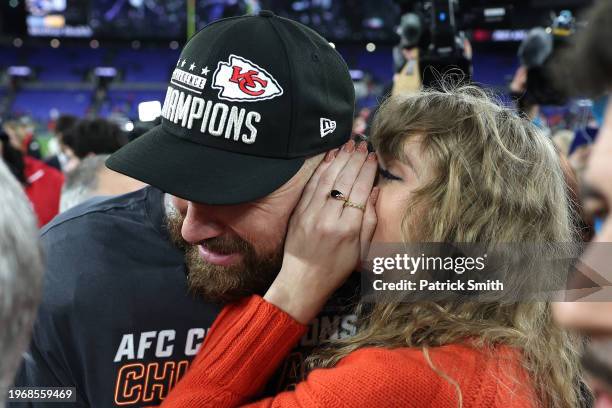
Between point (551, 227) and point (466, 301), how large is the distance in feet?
0.59

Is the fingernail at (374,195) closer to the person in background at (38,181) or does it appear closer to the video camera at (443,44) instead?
the video camera at (443,44)

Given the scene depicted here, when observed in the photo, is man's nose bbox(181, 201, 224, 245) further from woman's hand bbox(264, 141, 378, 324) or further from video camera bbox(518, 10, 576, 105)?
video camera bbox(518, 10, 576, 105)

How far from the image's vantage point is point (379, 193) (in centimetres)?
109

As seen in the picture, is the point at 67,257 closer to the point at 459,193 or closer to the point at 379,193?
the point at 379,193

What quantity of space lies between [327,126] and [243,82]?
16 cm

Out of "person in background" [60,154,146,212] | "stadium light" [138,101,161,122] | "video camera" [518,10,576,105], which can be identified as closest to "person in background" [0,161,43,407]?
"stadium light" [138,101,161,122]

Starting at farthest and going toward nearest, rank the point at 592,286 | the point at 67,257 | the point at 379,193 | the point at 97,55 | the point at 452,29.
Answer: the point at 97,55
the point at 452,29
the point at 67,257
the point at 379,193
the point at 592,286

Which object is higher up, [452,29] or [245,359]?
[452,29]

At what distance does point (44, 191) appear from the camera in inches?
137

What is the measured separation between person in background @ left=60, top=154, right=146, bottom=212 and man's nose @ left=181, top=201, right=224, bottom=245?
1.42m

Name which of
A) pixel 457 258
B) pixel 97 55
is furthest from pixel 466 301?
pixel 97 55

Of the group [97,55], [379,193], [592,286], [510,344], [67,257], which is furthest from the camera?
[97,55]

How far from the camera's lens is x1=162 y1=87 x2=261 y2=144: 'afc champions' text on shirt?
1065 millimetres

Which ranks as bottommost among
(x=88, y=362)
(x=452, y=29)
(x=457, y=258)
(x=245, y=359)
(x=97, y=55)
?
(x=97, y=55)
